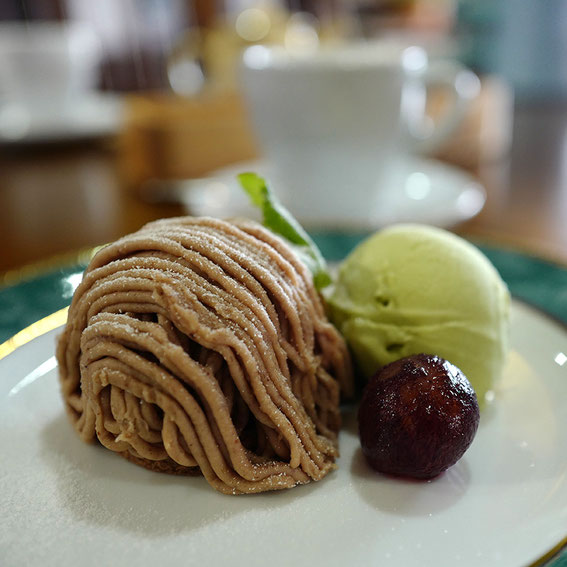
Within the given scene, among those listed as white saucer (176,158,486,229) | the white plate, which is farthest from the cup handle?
the white plate

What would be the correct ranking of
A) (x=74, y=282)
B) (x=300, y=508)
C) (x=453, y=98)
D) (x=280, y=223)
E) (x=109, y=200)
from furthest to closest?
(x=109, y=200), (x=453, y=98), (x=74, y=282), (x=280, y=223), (x=300, y=508)

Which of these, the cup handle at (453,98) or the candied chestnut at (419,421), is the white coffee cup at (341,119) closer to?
the cup handle at (453,98)

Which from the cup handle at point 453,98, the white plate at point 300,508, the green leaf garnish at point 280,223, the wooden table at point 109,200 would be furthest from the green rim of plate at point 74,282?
the cup handle at point 453,98

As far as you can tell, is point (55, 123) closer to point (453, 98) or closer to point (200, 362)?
point (453, 98)

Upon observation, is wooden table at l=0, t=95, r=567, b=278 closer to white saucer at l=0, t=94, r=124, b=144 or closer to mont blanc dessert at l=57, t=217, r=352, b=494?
white saucer at l=0, t=94, r=124, b=144

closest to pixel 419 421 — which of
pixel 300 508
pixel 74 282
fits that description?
pixel 300 508
